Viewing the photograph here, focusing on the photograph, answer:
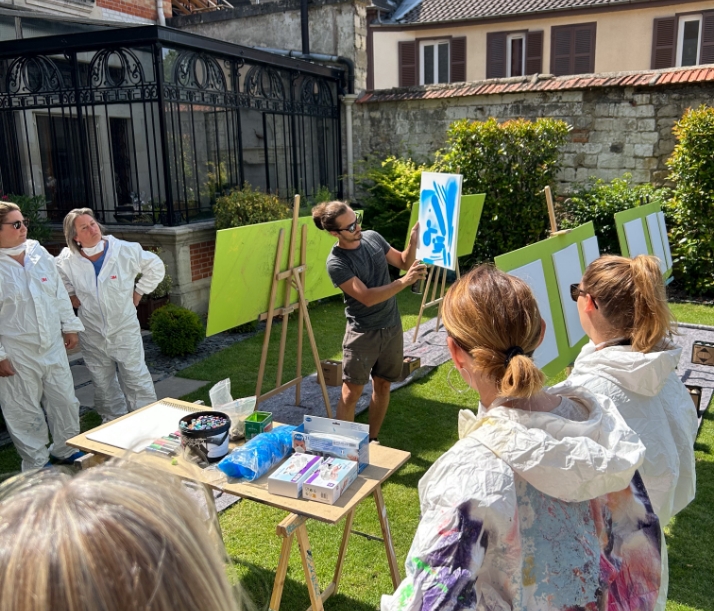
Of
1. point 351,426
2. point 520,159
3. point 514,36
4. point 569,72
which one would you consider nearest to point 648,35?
point 569,72

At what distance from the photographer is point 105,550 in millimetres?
729

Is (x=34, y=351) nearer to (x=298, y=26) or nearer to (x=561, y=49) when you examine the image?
(x=298, y=26)

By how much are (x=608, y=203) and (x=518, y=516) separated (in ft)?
27.5

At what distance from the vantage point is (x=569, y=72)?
66.2 ft

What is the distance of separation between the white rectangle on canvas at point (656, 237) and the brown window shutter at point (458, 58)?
1581 centimetres

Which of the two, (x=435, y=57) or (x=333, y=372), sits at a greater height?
(x=435, y=57)

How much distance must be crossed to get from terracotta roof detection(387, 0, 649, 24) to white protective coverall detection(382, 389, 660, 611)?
2084 cm

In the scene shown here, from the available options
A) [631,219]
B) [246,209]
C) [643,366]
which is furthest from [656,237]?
[643,366]

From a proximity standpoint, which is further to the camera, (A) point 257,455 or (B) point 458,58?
(B) point 458,58

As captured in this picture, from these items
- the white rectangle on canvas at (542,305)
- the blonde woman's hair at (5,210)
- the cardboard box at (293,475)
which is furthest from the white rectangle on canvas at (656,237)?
the blonde woman's hair at (5,210)

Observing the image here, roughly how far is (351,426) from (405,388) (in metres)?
3.18

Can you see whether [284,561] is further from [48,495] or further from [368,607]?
[48,495]

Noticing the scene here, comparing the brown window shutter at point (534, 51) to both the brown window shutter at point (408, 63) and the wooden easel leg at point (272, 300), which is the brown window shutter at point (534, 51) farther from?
the wooden easel leg at point (272, 300)

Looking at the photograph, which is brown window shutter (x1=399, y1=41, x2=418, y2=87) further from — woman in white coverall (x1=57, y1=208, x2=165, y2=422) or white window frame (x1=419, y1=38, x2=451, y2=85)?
woman in white coverall (x1=57, y1=208, x2=165, y2=422)
